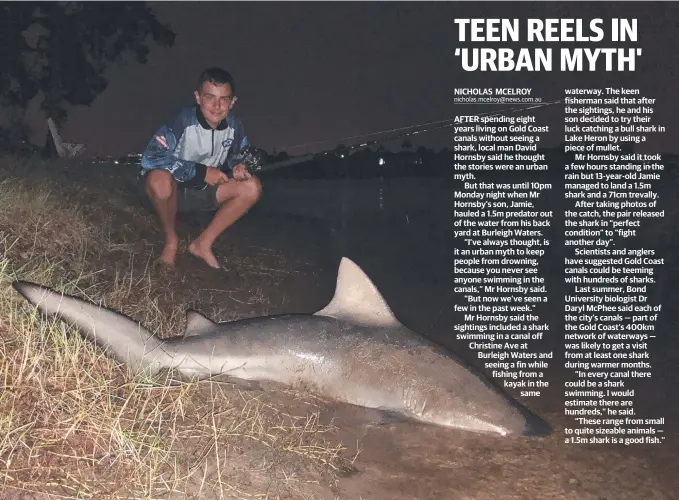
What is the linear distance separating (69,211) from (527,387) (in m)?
3.99

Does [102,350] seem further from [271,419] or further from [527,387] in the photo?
[527,387]

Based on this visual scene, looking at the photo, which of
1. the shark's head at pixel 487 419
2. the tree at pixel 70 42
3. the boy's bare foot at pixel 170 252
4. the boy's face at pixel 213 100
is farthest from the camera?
the tree at pixel 70 42

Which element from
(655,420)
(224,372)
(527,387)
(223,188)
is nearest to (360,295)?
(224,372)

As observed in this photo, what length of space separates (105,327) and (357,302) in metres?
1.43

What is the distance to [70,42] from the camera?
10.8 meters

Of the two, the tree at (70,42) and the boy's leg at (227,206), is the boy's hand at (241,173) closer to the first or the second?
the boy's leg at (227,206)

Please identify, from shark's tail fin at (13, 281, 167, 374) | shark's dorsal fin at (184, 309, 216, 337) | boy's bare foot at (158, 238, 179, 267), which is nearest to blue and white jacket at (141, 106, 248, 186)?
boy's bare foot at (158, 238, 179, 267)

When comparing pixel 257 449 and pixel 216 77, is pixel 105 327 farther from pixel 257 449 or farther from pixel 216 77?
pixel 216 77

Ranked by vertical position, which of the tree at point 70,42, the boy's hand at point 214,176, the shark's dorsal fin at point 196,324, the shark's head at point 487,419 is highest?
the tree at point 70,42

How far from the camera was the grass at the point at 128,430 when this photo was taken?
2.29 meters

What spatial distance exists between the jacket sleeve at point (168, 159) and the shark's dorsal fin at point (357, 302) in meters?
2.33

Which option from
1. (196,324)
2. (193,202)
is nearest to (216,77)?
(196,324)

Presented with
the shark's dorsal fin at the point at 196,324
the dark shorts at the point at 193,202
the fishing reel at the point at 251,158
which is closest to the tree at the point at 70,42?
the dark shorts at the point at 193,202

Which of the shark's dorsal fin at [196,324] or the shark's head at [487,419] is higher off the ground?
the shark's dorsal fin at [196,324]
